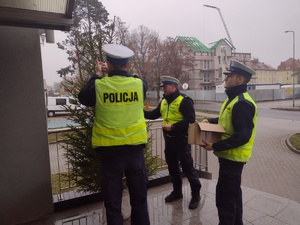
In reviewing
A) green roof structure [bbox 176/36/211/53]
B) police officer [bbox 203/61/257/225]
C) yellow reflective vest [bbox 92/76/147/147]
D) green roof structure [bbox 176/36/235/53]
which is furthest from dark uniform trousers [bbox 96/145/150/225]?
green roof structure [bbox 176/36/211/53]

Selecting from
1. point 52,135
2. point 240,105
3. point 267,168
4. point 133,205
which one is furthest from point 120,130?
point 267,168

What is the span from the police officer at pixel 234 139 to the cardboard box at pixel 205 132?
67mm

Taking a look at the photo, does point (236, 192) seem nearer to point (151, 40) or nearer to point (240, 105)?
point (240, 105)

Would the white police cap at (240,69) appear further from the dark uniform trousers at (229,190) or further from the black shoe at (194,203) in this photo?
the black shoe at (194,203)

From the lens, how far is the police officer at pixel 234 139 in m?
2.53

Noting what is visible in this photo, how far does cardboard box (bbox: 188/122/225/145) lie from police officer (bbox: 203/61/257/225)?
7 centimetres

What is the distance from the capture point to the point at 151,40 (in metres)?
35.9

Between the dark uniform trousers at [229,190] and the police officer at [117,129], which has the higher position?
the police officer at [117,129]

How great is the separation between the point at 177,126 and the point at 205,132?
2.96ft

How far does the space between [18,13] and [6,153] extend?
182 cm

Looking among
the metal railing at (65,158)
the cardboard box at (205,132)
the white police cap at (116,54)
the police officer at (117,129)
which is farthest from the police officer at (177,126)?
the white police cap at (116,54)

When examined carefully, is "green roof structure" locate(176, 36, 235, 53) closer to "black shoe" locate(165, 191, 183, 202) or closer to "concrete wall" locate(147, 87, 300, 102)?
"concrete wall" locate(147, 87, 300, 102)

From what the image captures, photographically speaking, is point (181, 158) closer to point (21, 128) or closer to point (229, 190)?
point (229, 190)

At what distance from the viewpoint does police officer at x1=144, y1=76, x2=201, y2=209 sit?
145 inches
